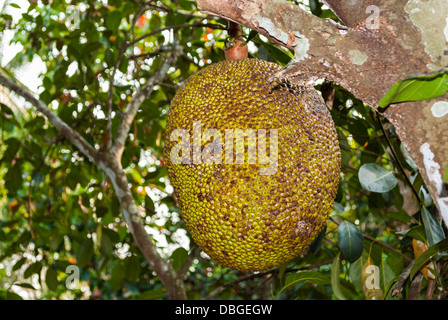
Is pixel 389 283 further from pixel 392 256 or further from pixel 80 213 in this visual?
pixel 80 213

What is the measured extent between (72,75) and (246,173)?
6.68 feet

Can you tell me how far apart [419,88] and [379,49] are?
0.11 metres

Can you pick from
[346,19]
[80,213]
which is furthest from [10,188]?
[346,19]

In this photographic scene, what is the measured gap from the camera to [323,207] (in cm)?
92

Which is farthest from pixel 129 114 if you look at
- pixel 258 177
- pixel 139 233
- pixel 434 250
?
pixel 434 250

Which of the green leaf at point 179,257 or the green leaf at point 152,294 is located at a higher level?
the green leaf at point 179,257

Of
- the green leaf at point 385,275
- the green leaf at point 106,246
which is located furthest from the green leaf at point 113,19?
the green leaf at point 385,275

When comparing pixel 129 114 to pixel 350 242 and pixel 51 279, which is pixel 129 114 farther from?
pixel 350 242

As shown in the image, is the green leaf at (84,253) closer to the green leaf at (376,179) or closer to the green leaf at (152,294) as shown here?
the green leaf at (152,294)

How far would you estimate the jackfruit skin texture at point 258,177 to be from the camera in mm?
850

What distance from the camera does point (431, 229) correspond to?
1.17 metres

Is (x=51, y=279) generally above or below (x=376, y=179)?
below

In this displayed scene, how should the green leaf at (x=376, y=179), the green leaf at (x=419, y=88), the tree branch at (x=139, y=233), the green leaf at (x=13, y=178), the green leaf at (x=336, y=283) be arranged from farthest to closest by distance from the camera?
the green leaf at (x=13, y=178)
the tree branch at (x=139, y=233)
the green leaf at (x=336, y=283)
the green leaf at (x=376, y=179)
the green leaf at (x=419, y=88)

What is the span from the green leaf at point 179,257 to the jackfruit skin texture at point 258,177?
101cm
